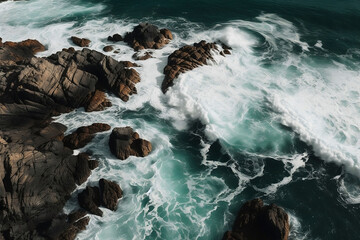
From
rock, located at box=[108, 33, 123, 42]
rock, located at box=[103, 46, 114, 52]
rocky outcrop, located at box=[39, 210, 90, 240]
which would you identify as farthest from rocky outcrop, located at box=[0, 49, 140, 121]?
rocky outcrop, located at box=[39, 210, 90, 240]

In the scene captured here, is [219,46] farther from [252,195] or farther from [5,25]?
[5,25]

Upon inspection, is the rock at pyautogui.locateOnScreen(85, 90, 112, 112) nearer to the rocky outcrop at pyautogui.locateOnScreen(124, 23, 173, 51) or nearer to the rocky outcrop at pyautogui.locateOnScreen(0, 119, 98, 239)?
the rocky outcrop at pyautogui.locateOnScreen(0, 119, 98, 239)

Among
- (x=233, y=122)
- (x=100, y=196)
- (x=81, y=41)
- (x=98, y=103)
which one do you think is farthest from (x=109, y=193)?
(x=81, y=41)

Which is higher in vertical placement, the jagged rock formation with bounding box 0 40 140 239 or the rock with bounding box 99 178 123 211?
the jagged rock formation with bounding box 0 40 140 239

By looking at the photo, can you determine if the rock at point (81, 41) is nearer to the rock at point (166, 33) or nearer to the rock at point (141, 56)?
the rock at point (141, 56)

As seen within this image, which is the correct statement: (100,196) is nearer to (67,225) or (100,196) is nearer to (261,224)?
(67,225)

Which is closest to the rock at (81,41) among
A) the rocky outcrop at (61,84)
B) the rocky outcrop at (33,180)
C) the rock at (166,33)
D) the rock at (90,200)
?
the rocky outcrop at (61,84)
